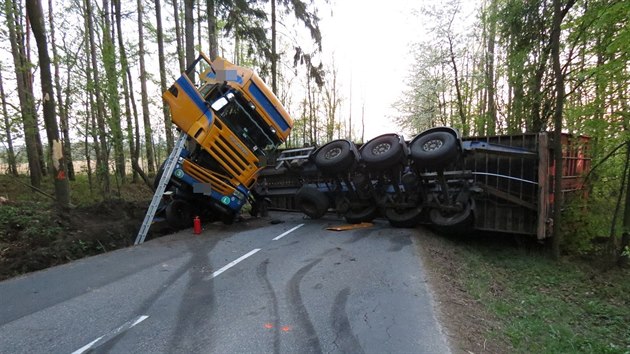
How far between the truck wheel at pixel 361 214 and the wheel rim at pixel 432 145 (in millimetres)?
2069

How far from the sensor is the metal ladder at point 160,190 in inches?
295

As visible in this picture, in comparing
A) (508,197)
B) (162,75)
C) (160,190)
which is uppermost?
(162,75)

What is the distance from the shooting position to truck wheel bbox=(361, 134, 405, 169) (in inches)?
327

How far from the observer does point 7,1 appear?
10.3 metres

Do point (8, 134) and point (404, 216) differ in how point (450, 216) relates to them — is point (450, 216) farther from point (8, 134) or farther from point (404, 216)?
point (8, 134)

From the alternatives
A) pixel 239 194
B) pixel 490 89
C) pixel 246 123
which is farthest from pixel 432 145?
pixel 490 89

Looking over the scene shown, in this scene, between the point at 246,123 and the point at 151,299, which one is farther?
the point at 246,123

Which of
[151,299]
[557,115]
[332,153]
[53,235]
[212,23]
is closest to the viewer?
[151,299]

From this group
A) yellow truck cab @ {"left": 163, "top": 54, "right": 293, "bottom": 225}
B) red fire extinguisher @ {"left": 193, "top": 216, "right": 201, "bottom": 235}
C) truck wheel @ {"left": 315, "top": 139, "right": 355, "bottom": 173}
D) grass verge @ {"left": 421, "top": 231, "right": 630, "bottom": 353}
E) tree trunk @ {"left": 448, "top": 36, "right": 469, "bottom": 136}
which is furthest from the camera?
tree trunk @ {"left": 448, "top": 36, "right": 469, "bottom": 136}

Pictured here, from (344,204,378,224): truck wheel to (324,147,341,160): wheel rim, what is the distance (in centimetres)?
148

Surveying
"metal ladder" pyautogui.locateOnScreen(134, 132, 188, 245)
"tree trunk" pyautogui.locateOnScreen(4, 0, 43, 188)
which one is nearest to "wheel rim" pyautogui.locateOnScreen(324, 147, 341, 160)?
"metal ladder" pyautogui.locateOnScreen(134, 132, 188, 245)

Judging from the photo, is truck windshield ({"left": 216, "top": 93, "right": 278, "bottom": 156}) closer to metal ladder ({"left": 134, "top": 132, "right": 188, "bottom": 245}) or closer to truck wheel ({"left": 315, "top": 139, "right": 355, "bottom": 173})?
metal ladder ({"left": 134, "top": 132, "right": 188, "bottom": 245})

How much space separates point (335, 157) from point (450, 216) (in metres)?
3.00

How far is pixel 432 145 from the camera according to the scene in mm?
8180
